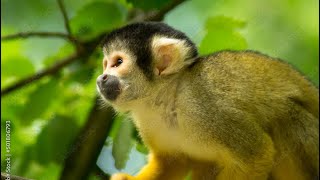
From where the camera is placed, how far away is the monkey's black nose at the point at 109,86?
2.75 metres

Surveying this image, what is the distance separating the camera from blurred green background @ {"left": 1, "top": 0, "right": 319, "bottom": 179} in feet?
10.3

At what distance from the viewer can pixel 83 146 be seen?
10.2ft

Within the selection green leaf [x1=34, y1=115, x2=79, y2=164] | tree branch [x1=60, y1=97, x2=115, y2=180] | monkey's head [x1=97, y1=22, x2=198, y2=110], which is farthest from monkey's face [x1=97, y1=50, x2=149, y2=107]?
green leaf [x1=34, y1=115, x2=79, y2=164]

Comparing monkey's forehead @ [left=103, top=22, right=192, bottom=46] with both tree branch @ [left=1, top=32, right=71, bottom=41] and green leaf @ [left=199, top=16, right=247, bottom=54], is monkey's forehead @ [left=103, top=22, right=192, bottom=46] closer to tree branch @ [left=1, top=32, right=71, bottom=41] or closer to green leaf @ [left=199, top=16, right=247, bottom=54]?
green leaf @ [left=199, top=16, right=247, bottom=54]

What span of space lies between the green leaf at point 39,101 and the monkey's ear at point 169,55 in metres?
0.66

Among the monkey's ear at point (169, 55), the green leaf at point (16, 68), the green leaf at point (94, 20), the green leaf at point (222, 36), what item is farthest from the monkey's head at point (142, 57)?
the green leaf at point (16, 68)

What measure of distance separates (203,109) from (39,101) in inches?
36.2

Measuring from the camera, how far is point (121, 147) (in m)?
2.95

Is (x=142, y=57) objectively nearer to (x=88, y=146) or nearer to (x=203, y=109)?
(x=203, y=109)

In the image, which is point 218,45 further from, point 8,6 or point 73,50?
point 8,6

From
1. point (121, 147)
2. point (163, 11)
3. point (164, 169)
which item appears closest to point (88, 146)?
point (121, 147)

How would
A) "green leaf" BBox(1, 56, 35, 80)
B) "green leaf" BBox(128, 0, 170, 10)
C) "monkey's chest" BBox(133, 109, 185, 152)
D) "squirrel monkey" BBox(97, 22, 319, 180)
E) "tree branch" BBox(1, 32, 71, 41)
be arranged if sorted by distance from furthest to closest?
"green leaf" BBox(1, 56, 35, 80) → "tree branch" BBox(1, 32, 71, 41) → "green leaf" BBox(128, 0, 170, 10) → "monkey's chest" BBox(133, 109, 185, 152) → "squirrel monkey" BBox(97, 22, 319, 180)

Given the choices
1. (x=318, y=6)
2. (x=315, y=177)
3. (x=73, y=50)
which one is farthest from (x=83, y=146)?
(x=318, y=6)

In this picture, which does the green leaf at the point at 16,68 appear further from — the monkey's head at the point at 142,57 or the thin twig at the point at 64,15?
the monkey's head at the point at 142,57
